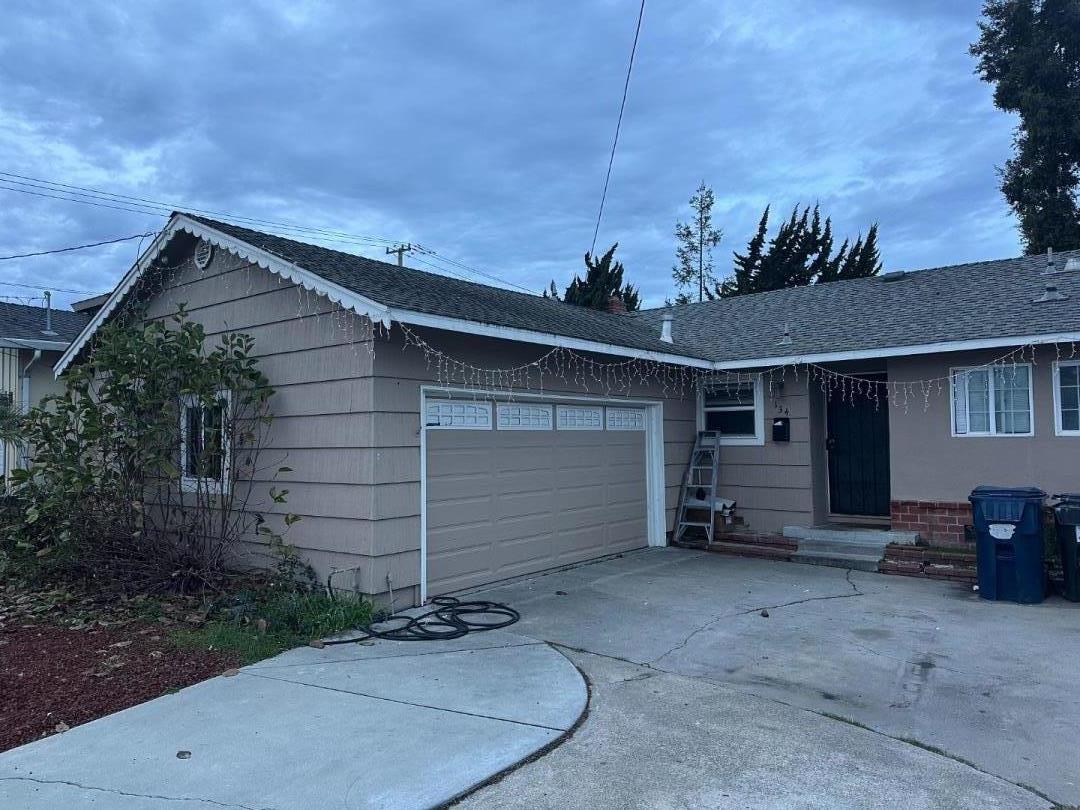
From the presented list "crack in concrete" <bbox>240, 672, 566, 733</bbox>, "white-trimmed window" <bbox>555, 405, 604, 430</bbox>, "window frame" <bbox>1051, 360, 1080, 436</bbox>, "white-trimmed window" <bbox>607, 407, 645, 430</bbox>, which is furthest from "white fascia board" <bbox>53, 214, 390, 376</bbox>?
"window frame" <bbox>1051, 360, 1080, 436</bbox>

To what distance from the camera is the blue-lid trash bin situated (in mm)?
7293

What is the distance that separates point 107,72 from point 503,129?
6.29m

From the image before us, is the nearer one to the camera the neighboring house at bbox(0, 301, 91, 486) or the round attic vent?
the round attic vent

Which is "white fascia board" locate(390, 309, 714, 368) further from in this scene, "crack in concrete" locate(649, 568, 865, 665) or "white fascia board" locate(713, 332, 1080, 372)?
"crack in concrete" locate(649, 568, 865, 665)

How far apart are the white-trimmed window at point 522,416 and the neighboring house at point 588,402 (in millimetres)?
23

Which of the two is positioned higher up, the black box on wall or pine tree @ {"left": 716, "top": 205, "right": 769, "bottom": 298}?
pine tree @ {"left": 716, "top": 205, "right": 769, "bottom": 298}

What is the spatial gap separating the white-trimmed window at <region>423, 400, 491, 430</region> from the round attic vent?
3.23 metres

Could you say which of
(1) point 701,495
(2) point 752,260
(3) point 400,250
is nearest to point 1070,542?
(1) point 701,495

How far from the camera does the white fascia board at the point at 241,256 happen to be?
20.4ft

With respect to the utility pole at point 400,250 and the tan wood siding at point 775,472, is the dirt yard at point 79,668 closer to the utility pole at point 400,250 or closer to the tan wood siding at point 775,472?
the tan wood siding at point 775,472

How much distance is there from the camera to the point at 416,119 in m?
13.3

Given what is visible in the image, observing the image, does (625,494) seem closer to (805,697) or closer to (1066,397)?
(1066,397)

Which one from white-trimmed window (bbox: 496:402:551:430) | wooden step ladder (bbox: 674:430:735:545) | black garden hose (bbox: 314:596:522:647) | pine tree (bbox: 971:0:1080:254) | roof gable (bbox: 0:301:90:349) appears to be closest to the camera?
black garden hose (bbox: 314:596:522:647)

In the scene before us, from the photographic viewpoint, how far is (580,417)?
935 cm
